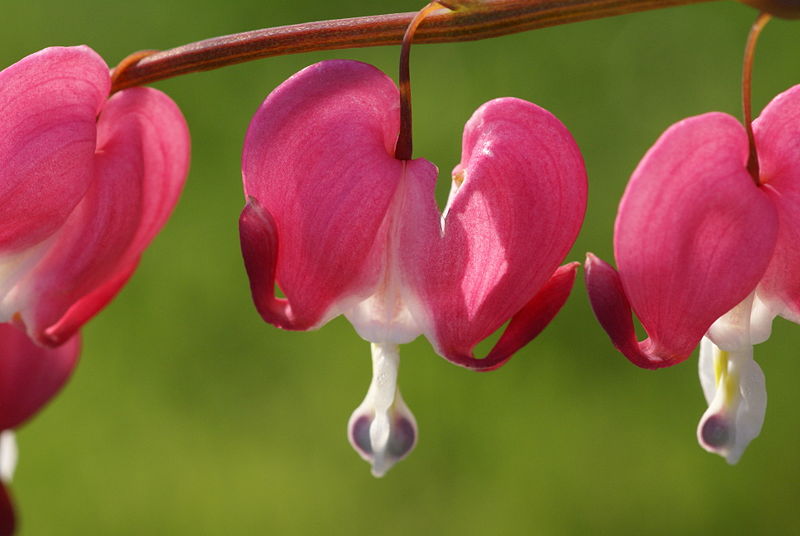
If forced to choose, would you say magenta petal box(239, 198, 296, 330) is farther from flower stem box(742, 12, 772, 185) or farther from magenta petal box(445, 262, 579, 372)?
flower stem box(742, 12, 772, 185)

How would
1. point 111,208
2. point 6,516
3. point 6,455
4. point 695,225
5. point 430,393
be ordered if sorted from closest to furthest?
point 695,225 → point 111,208 → point 6,516 → point 6,455 → point 430,393

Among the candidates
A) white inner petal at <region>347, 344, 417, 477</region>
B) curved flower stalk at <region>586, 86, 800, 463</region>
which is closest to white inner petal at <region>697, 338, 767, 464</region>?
curved flower stalk at <region>586, 86, 800, 463</region>

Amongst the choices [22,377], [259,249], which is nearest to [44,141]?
[259,249]

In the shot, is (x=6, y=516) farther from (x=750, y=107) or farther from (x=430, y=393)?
(x=430, y=393)

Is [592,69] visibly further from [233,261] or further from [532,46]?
[233,261]

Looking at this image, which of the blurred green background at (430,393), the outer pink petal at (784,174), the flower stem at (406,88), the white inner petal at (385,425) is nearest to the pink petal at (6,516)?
the white inner petal at (385,425)
